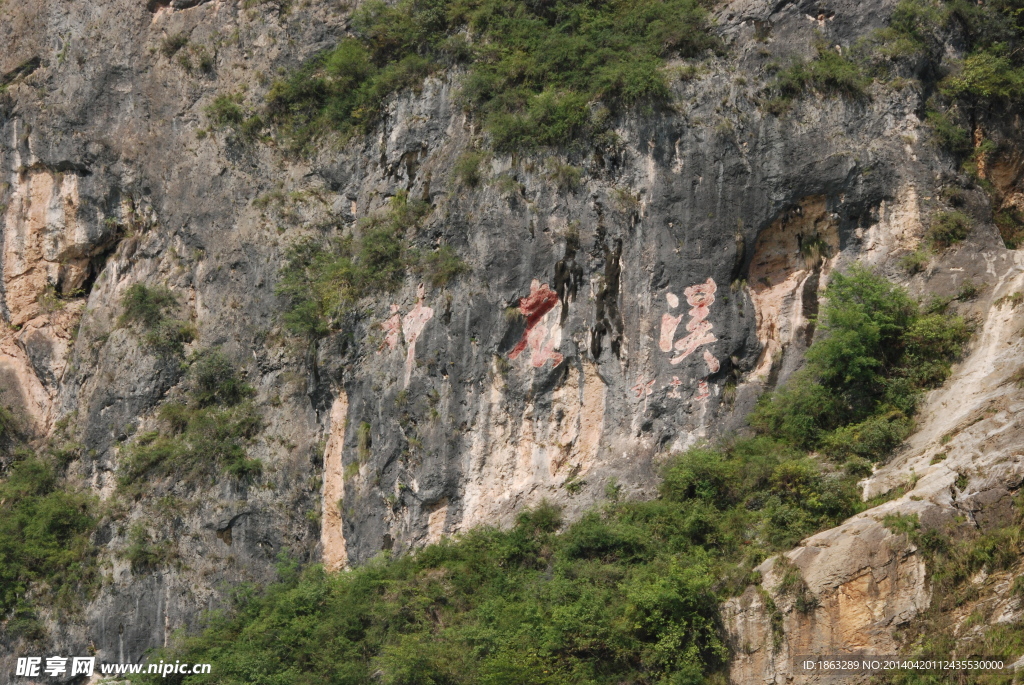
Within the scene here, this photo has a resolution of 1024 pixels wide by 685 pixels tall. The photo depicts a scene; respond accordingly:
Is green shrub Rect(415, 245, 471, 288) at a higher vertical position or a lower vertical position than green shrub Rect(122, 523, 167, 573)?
higher

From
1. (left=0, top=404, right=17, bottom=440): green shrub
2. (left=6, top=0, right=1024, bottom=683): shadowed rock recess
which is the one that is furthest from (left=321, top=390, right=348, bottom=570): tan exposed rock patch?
(left=0, top=404, right=17, bottom=440): green shrub

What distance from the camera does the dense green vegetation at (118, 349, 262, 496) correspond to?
19516 millimetres

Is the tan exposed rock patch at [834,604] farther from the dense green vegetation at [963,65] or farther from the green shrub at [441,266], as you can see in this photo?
the green shrub at [441,266]

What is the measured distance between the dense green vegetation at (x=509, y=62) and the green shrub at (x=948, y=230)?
4521 millimetres

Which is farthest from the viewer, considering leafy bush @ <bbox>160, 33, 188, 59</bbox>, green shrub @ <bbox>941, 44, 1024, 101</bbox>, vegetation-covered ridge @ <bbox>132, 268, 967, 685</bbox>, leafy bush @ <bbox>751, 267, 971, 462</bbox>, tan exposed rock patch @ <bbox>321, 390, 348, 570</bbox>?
leafy bush @ <bbox>160, 33, 188, 59</bbox>

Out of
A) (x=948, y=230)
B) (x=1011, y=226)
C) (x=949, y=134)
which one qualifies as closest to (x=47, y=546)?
(x=948, y=230)

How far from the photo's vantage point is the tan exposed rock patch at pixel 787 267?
53.0 feet

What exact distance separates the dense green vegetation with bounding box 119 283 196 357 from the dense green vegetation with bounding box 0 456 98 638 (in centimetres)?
301

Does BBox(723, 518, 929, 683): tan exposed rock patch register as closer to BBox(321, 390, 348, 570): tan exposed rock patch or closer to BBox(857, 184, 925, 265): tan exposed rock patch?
BBox(857, 184, 925, 265): tan exposed rock patch

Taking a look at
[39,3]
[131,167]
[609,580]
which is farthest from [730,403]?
[39,3]

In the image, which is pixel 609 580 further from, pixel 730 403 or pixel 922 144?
pixel 922 144

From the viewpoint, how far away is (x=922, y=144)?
16.4 meters

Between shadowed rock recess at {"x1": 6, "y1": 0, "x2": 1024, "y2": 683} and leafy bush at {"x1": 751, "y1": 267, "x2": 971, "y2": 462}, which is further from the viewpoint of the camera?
shadowed rock recess at {"x1": 6, "y1": 0, "x2": 1024, "y2": 683}

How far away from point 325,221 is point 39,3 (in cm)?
950
